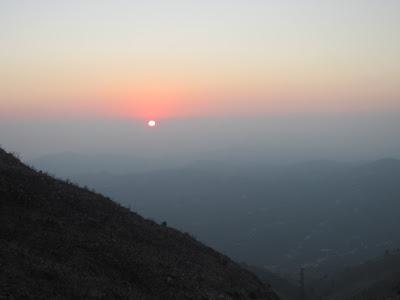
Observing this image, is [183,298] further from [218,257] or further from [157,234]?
[218,257]

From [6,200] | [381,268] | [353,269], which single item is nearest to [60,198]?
[6,200]

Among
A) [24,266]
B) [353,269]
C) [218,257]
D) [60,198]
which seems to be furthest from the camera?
[353,269]

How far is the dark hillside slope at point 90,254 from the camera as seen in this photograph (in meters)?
17.9

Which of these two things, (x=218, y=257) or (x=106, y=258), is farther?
(x=218, y=257)

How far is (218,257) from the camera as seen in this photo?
3412 centimetres

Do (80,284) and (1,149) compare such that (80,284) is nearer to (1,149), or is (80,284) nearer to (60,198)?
(60,198)

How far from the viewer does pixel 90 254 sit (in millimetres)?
21922

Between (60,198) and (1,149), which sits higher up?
(1,149)

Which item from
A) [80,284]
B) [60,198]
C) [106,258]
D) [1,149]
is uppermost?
[1,149]

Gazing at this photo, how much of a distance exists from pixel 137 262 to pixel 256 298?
959cm

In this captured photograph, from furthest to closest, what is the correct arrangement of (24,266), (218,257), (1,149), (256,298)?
(1,149) → (218,257) → (256,298) → (24,266)

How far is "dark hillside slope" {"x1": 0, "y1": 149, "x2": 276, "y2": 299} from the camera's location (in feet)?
58.6

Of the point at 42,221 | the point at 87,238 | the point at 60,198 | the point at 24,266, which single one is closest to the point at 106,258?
the point at 87,238

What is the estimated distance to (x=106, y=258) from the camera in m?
22.4
